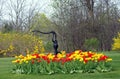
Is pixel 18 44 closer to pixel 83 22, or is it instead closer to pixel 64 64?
pixel 83 22

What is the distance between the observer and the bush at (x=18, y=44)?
2829cm

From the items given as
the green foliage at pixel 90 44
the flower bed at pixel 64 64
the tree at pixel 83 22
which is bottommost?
the green foliage at pixel 90 44

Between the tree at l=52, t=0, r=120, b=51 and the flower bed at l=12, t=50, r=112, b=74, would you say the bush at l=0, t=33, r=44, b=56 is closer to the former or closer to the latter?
the tree at l=52, t=0, r=120, b=51

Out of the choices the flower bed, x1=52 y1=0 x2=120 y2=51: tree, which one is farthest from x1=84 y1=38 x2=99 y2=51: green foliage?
the flower bed

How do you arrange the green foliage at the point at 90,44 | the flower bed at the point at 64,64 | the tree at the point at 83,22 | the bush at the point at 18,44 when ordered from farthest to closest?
1. the tree at the point at 83,22
2. the green foliage at the point at 90,44
3. the bush at the point at 18,44
4. the flower bed at the point at 64,64

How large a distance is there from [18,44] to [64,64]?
58.8 feet

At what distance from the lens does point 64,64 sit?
10.9 meters

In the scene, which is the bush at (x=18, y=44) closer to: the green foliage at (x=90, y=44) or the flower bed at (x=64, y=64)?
the green foliage at (x=90, y=44)

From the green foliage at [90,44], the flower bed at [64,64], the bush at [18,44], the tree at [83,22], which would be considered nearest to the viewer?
the flower bed at [64,64]

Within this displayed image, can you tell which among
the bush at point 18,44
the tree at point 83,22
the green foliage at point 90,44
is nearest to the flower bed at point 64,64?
the bush at point 18,44

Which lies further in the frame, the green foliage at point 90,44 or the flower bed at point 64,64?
the green foliage at point 90,44

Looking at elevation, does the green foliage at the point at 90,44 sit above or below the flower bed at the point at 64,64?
below

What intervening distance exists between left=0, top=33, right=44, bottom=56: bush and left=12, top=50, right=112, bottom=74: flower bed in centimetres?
1656

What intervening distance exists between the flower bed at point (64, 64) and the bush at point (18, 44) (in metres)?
16.6
